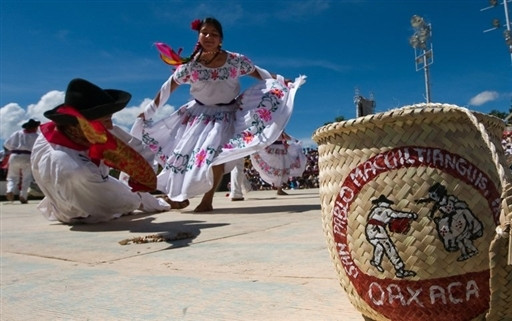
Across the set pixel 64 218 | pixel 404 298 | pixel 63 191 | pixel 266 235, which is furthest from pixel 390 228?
pixel 64 218

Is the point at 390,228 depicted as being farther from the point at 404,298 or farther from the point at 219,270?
the point at 219,270

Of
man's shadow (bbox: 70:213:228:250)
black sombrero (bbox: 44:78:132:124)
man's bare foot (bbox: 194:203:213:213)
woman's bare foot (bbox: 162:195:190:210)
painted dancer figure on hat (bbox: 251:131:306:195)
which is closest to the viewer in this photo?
man's shadow (bbox: 70:213:228:250)

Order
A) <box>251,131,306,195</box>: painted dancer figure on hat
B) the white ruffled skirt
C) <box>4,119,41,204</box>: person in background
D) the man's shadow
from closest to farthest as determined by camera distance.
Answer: the man's shadow < the white ruffled skirt < <box>251,131,306,195</box>: painted dancer figure on hat < <box>4,119,41,204</box>: person in background

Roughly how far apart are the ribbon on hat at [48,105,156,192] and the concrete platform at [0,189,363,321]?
708 mm

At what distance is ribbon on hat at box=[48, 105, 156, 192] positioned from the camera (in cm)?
341

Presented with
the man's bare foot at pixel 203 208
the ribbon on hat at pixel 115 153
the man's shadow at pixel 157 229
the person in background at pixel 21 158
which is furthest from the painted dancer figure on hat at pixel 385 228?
the person in background at pixel 21 158

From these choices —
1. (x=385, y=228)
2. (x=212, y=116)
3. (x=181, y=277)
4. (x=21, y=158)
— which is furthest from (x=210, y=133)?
(x=21, y=158)

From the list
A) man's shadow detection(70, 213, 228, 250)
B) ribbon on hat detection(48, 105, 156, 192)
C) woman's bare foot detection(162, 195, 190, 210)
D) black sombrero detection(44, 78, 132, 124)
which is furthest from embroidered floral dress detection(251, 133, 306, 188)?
black sombrero detection(44, 78, 132, 124)

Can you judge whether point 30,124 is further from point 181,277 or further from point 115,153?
point 181,277

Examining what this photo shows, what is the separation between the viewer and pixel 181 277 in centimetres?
172

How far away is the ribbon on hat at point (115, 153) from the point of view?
3410mm

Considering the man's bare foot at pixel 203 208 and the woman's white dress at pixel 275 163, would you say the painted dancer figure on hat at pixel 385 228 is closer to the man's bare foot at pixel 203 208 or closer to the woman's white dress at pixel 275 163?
the man's bare foot at pixel 203 208

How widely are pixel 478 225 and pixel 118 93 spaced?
351cm

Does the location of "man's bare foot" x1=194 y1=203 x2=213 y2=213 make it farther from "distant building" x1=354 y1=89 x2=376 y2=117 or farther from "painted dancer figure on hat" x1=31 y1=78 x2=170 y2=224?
"distant building" x1=354 y1=89 x2=376 y2=117
